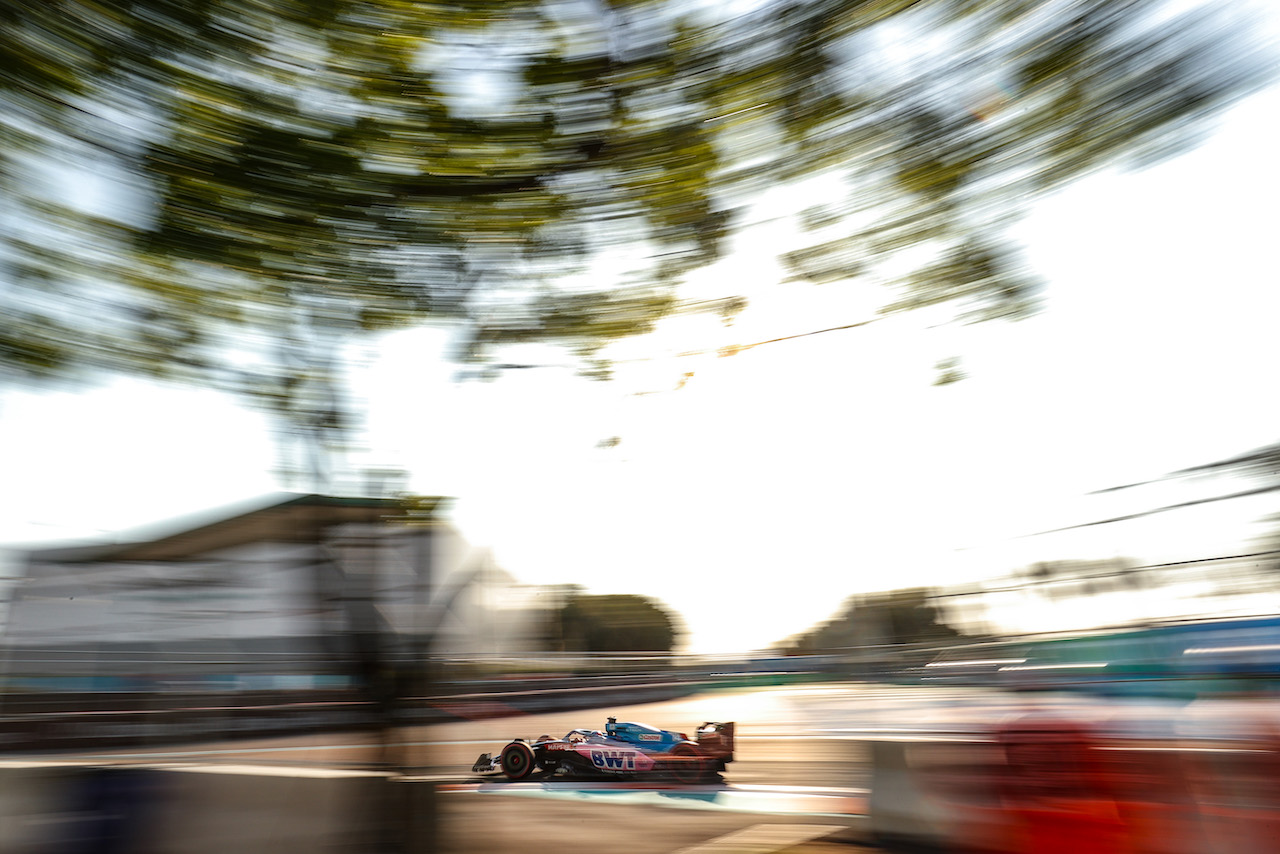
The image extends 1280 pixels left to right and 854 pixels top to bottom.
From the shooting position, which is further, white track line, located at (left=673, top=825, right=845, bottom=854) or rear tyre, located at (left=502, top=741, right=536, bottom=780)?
rear tyre, located at (left=502, top=741, right=536, bottom=780)

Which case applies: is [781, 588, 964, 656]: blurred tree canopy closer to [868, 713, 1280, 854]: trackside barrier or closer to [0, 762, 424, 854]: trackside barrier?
[868, 713, 1280, 854]: trackside barrier

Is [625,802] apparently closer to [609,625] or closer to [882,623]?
[609,625]

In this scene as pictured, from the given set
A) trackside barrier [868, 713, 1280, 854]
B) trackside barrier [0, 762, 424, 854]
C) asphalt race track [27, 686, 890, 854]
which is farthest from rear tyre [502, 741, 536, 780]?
trackside barrier [868, 713, 1280, 854]

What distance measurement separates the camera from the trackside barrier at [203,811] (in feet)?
14.3

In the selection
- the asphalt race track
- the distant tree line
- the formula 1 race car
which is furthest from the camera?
the formula 1 race car

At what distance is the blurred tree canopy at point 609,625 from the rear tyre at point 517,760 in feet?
3.74

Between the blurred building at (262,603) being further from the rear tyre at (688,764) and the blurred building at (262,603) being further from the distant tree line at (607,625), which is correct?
the rear tyre at (688,764)

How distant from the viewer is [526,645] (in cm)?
793

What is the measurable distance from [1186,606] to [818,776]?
16.3 ft

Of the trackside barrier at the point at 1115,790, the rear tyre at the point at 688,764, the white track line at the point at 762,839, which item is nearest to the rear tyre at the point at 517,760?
the rear tyre at the point at 688,764

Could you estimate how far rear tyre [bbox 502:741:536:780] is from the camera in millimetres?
8516

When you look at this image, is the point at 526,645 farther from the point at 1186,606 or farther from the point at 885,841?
the point at 1186,606

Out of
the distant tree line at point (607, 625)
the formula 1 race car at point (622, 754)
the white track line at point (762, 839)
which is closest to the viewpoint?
the white track line at point (762, 839)

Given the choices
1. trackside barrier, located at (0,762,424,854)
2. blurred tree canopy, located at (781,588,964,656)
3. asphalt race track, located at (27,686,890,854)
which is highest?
blurred tree canopy, located at (781,588,964,656)
